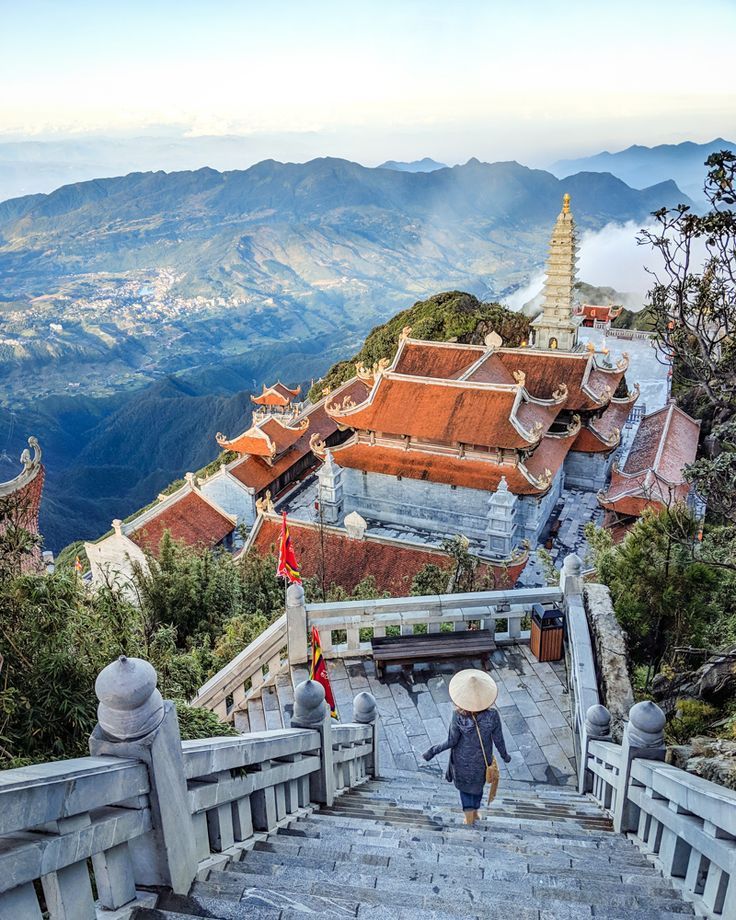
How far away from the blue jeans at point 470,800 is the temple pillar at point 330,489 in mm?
19479

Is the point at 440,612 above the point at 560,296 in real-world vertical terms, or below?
below

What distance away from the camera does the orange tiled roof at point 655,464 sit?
22859 millimetres

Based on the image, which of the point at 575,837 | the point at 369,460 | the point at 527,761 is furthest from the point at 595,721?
the point at 369,460

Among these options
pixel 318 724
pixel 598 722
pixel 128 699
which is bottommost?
pixel 598 722

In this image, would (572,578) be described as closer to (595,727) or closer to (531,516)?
Answer: (595,727)

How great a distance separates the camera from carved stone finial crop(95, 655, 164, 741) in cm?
285

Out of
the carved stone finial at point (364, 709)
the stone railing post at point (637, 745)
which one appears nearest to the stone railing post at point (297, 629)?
the carved stone finial at point (364, 709)

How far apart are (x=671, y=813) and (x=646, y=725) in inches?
28.4

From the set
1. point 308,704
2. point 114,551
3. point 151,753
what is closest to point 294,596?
point 308,704

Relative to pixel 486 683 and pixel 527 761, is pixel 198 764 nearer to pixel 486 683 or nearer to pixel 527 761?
pixel 486 683

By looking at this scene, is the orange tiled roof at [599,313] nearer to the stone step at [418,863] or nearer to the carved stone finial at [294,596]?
the carved stone finial at [294,596]

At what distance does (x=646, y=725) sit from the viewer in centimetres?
495

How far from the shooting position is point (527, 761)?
795 cm

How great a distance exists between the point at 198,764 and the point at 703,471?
625 cm
